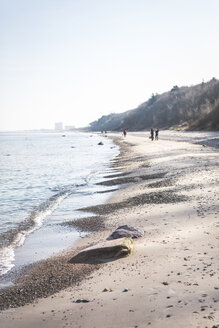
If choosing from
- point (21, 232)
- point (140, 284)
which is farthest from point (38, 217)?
point (140, 284)

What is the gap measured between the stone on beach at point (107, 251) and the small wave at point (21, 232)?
4.68 feet

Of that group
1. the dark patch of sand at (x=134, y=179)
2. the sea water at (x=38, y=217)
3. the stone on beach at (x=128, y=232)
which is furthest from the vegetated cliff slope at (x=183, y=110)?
the stone on beach at (x=128, y=232)

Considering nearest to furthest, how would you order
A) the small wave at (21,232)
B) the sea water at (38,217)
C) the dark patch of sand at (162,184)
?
1. the small wave at (21,232)
2. the sea water at (38,217)
3. the dark patch of sand at (162,184)

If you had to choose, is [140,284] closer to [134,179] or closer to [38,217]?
[38,217]

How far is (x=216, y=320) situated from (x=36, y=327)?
194 centimetres

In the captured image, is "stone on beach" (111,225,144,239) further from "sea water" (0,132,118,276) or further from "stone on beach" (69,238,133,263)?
"sea water" (0,132,118,276)

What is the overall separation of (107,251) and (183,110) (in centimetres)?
8588

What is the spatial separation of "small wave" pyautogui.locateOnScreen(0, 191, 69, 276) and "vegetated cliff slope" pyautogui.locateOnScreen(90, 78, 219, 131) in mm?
42370

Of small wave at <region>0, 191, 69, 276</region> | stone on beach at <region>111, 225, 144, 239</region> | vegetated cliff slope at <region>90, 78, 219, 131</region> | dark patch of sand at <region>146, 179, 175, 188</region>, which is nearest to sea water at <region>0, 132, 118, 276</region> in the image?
small wave at <region>0, 191, 69, 276</region>

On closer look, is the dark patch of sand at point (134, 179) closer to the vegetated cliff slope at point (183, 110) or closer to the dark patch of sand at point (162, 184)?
the dark patch of sand at point (162, 184)

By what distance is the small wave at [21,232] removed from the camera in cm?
651

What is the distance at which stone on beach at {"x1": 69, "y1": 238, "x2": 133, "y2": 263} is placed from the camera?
5.65 m

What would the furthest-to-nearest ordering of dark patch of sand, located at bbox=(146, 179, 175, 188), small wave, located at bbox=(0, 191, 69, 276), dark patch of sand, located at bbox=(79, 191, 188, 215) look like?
dark patch of sand, located at bbox=(146, 179, 175, 188) < dark patch of sand, located at bbox=(79, 191, 188, 215) < small wave, located at bbox=(0, 191, 69, 276)

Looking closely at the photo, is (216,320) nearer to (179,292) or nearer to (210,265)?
(179,292)
